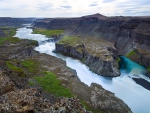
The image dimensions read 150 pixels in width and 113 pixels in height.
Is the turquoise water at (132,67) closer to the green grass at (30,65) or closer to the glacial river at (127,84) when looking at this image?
the glacial river at (127,84)

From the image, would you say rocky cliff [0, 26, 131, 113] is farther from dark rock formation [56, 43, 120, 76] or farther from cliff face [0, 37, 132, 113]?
dark rock formation [56, 43, 120, 76]

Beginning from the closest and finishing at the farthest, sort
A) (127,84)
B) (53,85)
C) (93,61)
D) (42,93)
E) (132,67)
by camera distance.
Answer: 1. (42,93)
2. (53,85)
3. (127,84)
4. (93,61)
5. (132,67)

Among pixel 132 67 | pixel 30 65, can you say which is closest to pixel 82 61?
pixel 132 67

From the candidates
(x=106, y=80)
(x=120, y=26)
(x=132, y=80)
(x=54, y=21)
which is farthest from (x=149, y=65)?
(x=54, y=21)

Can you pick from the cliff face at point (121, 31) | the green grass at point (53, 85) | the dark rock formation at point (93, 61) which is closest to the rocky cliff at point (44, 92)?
the green grass at point (53, 85)

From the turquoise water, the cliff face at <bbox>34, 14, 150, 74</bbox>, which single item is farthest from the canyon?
the turquoise water

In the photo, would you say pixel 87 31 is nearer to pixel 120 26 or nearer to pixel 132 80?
pixel 120 26

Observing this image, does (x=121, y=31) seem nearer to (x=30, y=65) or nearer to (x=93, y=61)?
(x=93, y=61)

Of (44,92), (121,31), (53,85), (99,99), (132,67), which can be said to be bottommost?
(132,67)
